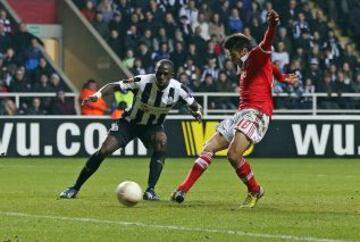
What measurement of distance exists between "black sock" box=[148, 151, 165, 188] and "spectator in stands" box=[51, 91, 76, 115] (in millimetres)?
12313

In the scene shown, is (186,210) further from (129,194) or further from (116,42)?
(116,42)

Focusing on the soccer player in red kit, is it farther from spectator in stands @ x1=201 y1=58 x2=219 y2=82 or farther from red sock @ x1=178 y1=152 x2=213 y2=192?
spectator in stands @ x1=201 y1=58 x2=219 y2=82

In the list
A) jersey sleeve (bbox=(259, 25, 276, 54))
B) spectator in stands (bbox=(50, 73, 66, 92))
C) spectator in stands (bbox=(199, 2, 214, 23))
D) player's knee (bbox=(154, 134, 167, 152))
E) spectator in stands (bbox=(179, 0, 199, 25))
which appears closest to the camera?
jersey sleeve (bbox=(259, 25, 276, 54))

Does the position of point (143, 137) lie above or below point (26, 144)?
above

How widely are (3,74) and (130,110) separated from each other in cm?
1298

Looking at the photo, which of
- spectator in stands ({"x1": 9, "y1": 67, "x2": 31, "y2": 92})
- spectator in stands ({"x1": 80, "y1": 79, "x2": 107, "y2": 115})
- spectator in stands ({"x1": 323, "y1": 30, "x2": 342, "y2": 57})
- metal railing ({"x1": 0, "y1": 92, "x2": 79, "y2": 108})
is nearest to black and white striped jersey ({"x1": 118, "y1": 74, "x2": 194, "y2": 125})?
spectator in stands ({"x1": 80, "y1": 79, "x2": 107, "y2": 115})

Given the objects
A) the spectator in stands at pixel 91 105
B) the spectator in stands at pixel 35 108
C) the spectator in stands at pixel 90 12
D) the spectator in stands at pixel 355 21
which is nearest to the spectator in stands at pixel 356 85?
the spectator in stands at pixel 355 21

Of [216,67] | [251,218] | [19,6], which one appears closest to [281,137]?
[216,67]

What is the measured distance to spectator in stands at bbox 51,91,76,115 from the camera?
27516 mm

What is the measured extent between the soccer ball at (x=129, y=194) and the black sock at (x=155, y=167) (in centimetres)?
154

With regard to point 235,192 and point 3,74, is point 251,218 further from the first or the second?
point 3,74

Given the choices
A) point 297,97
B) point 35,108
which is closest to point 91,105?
point 35,108

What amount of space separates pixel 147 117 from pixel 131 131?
0.93 feet

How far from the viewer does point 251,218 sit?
12.3 meters
